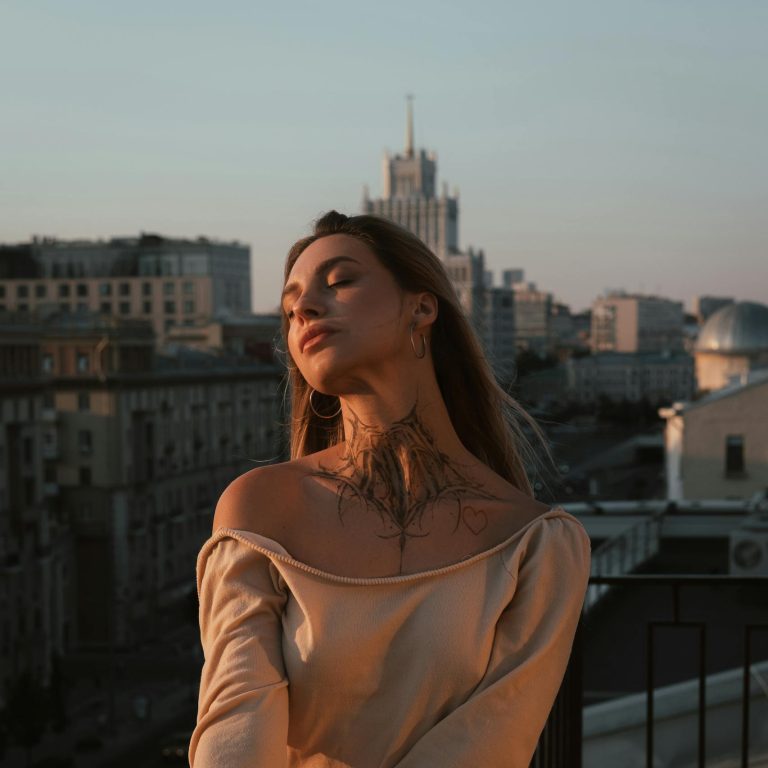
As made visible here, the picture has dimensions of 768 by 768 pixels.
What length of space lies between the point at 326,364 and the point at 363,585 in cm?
42

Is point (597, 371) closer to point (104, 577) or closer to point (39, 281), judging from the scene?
point (39, 281)

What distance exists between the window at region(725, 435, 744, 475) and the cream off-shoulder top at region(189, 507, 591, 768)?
74.6ft

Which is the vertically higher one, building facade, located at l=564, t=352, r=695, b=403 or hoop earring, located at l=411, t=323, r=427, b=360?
hoop earring, located at l=411, t=323, r=427, b=360

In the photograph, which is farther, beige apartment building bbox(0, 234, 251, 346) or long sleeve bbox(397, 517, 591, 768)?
beige apartment building bbox(0, 234, 251, 346)

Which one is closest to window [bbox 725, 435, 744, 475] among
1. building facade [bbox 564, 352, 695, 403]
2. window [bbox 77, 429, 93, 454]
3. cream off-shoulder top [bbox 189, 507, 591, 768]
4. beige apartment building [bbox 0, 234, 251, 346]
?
cream off-shoulder top [bbox 189, 507, 591, 768]

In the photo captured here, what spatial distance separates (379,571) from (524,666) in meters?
0.31

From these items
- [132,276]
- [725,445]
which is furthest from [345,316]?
[132,276]

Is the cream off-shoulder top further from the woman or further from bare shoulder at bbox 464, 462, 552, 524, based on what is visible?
bare shoulder at bbox 464, 462, 552, 524

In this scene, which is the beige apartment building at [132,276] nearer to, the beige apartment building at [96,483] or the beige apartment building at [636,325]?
the beige apartment building at [96,483]

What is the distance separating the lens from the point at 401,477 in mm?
2449

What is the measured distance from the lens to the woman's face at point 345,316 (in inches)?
93.0

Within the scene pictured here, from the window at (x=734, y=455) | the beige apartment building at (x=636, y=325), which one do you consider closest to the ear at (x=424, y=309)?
the window at (x=734, y=455)

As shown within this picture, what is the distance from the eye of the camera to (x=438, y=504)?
2420 mm

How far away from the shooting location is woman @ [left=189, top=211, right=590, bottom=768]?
2.23m
